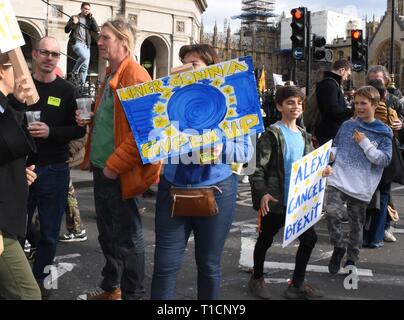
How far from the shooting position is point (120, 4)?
991 inches

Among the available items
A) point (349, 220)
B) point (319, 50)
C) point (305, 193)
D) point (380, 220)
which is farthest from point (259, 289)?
point (319, 50)

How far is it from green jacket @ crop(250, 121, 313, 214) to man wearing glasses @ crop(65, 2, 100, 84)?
9.50m

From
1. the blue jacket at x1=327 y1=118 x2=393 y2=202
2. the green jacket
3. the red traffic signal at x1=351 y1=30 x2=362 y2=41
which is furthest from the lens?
the red traffic signal at x1=351 y1=30 x2=362 y2=41

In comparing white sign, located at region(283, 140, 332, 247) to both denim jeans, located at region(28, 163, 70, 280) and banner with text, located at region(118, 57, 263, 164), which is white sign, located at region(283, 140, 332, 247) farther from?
denim jeans, located at region(28, 163, 70, 280)

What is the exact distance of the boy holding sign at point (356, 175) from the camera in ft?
16.7

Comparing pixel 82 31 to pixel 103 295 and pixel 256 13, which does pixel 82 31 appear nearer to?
pixel 103 295

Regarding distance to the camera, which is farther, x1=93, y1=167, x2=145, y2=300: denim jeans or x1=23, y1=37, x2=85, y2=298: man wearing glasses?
x1=23, y1=37, x2=85, y2=298: man wearing glasses

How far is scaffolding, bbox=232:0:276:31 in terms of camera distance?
330 feet

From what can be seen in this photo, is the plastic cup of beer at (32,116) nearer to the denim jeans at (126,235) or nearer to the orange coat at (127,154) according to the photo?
the denim jeans at (126,235)

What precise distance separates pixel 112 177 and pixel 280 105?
1544mm

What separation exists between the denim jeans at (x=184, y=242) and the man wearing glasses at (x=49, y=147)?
1.30 meters

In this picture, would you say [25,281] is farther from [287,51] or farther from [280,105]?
[287,51]

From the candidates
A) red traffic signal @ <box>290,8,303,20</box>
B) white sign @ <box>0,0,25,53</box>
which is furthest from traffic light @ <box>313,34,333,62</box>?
white sign @ <box>0,0,25,53</box>

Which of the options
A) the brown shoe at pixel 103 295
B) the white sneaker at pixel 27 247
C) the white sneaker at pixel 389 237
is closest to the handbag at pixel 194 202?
the brown shoe at pixel 103 295
